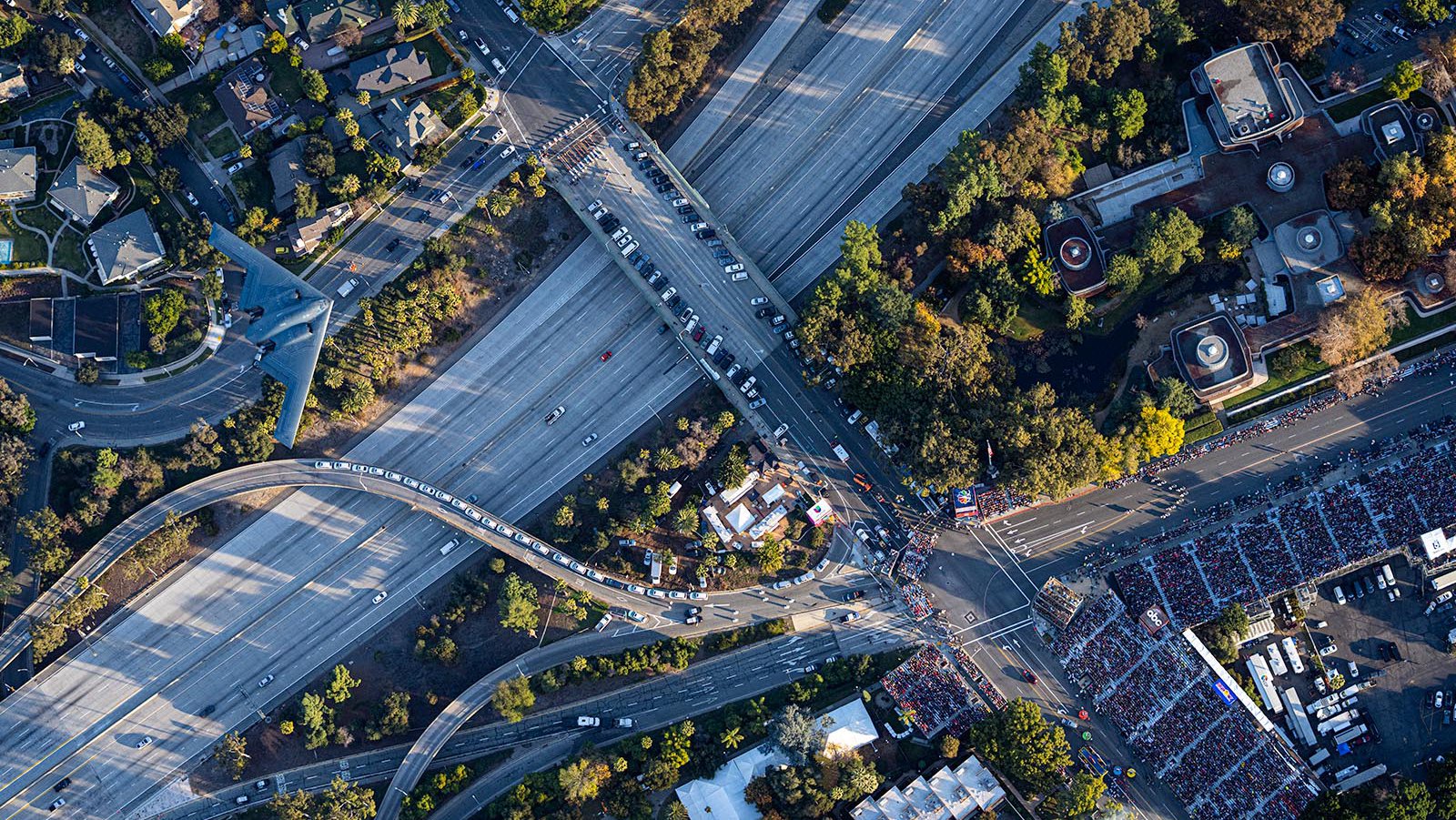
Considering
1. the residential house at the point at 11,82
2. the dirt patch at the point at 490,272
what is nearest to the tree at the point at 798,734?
the dirt patch at the point at 490,272

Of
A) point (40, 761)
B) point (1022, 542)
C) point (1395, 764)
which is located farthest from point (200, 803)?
point (1395, 764)

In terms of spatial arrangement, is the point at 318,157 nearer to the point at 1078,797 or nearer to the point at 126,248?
the point at 126,248

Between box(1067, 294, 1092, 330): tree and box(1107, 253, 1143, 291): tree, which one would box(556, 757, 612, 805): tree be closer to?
box(1067, 294, 1092, 330): tree

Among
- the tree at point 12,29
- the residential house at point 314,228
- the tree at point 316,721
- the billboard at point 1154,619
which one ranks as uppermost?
the tree at point 12,29

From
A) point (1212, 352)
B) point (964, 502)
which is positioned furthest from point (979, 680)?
point (1212, 352)

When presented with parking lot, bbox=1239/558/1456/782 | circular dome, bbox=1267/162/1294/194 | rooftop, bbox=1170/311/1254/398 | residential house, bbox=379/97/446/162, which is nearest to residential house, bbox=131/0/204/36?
residential house, bbox=379/97/446/162

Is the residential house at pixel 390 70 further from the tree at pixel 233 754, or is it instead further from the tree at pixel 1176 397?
the tree at pixel 1176 397
